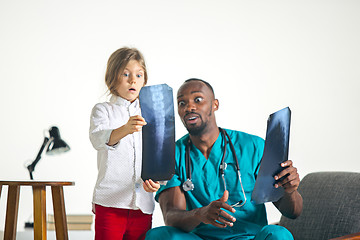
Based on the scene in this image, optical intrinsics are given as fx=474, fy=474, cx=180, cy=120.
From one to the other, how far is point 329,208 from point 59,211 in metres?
1.17

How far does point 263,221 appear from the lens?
5.23 ft

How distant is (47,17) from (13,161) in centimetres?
108

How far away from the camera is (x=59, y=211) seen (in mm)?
2148

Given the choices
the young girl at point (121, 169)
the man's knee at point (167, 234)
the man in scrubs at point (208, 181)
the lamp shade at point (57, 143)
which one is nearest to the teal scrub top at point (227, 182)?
the man in scrubs at point (208, 181)

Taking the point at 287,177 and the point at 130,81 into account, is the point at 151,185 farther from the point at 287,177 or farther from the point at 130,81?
the point at 130,81

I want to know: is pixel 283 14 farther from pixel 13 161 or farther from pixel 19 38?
pixel 13 161

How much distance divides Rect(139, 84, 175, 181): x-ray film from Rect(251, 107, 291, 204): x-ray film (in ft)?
0.89

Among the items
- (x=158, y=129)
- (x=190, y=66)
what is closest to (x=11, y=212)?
(x=158, y=129)

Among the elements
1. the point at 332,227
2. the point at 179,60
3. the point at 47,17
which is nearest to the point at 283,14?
the point at 179,60

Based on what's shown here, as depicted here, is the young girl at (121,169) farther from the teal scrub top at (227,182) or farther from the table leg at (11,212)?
the table leg at (11,212)

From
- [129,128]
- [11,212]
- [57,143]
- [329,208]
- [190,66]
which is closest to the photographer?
[129,128]

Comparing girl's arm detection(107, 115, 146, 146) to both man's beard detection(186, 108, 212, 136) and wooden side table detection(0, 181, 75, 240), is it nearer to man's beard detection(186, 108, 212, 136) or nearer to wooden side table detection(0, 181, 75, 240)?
man's beard detection(186, 108, 212, 136)

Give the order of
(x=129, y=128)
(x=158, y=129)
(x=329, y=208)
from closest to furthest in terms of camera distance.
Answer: (x=158, y=129) → (x=129, y=128) → (x=329, y=208)

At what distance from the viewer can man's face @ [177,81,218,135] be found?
5.17 ft
